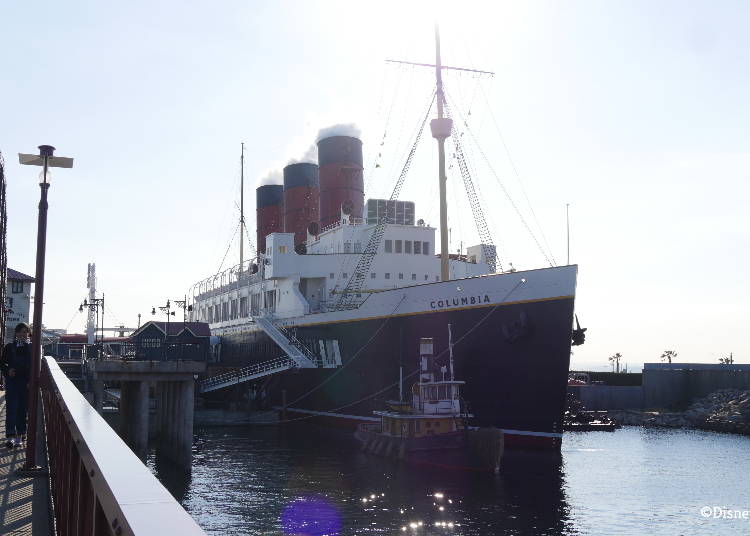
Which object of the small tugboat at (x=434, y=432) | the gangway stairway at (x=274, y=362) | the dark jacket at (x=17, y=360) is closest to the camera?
the dark jacket at (x=17, y=360)

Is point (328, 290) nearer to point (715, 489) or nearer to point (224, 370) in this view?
point (224, 370)

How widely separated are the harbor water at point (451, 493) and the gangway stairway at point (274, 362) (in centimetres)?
588

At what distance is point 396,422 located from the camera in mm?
32219

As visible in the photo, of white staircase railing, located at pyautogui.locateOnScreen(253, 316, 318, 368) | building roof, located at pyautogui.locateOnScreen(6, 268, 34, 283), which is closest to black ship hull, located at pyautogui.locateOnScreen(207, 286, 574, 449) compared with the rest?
white staircase railing, located at pyautogui.locateOnScreen(253, 316, 318, 368)

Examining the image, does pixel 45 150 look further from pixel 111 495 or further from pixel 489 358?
pixel 489 358

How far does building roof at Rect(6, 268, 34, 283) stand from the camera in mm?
64912

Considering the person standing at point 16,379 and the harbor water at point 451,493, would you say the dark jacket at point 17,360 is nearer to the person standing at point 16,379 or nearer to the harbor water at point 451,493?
the person standing at point 16,379

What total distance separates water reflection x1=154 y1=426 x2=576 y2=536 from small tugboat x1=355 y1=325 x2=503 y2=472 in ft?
2.13

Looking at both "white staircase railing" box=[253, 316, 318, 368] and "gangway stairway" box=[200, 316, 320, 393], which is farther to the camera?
"gangway stairway" box=[200, 316, 320, 393]

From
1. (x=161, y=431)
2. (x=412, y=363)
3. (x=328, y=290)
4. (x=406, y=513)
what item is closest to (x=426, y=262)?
(x=328, y=290)

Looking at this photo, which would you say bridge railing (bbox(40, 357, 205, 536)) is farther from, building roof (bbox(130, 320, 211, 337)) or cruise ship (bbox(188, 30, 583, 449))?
building roof (bbox(130, 320, 211, 337))

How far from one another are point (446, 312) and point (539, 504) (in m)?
11.8

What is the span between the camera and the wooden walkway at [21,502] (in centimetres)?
709

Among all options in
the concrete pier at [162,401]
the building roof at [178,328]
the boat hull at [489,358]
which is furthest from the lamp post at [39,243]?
the building roof at [178,328]
